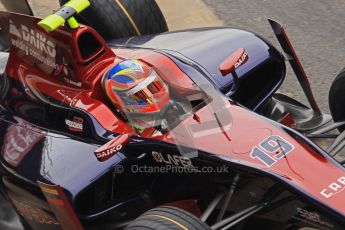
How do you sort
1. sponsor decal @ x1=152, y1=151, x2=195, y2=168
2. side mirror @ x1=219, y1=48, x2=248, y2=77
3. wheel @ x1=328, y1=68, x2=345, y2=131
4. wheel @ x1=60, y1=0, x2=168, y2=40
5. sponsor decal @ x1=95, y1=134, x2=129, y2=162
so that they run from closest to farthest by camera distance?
1. sponsor decal @ x1=95, y1=134, x2=129, y2=162
2. sponsor decal @ x1=152, y1=151, x2=195, y2=168
3. side mirror @ x1=219, y1=48, x2=248, y2=77
4. wheel @ x1=328, y1=68, x2=345, y2=131
5. wheel @ x1=60, y1=0, x2=168, y2=40

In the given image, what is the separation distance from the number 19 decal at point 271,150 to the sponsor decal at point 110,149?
2.01 ft

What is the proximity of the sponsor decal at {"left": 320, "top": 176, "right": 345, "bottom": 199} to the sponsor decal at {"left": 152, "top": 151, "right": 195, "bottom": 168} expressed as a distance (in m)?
0.68

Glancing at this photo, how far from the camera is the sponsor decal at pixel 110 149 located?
295 cm

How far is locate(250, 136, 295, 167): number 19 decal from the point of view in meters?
3.09

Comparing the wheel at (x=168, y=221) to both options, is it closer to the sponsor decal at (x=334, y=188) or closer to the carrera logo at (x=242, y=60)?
the sponsor decal at (x=334, y=188)

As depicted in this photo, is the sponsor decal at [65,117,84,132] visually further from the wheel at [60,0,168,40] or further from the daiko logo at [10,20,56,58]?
the wheel at [60,0,168,40]

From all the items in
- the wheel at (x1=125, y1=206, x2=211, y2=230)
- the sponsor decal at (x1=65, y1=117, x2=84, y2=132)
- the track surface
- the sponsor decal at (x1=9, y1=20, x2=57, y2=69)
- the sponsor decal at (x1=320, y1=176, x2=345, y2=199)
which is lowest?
the track surface

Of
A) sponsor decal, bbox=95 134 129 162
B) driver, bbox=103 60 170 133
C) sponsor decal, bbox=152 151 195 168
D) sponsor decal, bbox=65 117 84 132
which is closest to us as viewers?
sponsor decal, bbox=95 134 129 162

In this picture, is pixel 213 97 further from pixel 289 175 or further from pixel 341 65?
pixel 341 65

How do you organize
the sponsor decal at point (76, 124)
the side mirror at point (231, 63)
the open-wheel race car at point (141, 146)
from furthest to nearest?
the side mirror at point (231, 63), the sponsor decal at point (76, 124), the open-wheel race car at point (141, 146)

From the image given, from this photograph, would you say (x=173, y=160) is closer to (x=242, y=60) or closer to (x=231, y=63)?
(x=231, y=63)

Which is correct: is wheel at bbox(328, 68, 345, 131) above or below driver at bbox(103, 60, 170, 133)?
below

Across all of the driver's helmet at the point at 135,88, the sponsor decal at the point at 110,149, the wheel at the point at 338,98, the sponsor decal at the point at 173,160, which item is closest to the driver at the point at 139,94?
the driver's helmet at the point at 135,88

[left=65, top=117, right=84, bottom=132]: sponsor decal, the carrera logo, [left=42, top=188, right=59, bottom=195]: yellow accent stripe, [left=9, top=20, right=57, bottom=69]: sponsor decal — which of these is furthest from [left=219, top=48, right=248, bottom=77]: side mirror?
[left=42, top=188, right=59, bottom=195]: yellow accent stripe
